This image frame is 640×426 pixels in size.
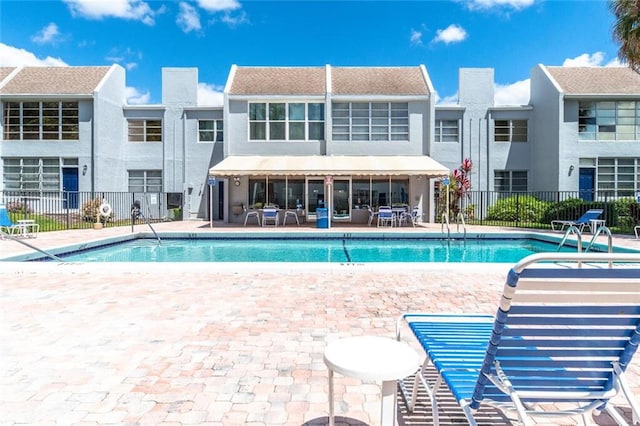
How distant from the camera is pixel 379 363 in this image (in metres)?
2.67

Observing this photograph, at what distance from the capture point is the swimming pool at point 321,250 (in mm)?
14328

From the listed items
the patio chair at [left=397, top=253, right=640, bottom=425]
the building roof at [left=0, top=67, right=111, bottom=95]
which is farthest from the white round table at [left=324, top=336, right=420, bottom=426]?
the building roof at [left=0, top=67, right=111, bottom=95]

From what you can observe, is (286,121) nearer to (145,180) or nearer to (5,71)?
(145,180)

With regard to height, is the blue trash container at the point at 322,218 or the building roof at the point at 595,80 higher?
the building roof at the point at 595,80

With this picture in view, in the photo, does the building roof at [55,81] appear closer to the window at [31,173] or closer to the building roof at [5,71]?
the building roof at [5,71]

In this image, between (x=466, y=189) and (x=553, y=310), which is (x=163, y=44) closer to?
(x=466, y=189)

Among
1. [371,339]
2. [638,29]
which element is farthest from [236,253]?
[638,29]

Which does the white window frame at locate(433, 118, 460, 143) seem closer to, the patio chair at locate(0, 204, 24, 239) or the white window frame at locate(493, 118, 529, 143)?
the white window frame at locate(493, 118, 529, 143)

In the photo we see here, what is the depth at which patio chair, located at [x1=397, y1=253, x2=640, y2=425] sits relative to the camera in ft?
7.09

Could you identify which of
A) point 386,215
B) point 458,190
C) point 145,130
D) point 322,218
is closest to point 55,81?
point 145,130

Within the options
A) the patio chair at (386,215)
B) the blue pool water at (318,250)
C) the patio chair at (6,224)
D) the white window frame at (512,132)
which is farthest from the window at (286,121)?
the white window frame at (512,132)

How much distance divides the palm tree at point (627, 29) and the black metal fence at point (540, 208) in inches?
256

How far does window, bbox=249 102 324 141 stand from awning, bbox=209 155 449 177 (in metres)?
1.37

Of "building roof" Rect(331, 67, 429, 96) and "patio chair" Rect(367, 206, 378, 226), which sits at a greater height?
"building roof" Rect(331, 67, 429, 96)
